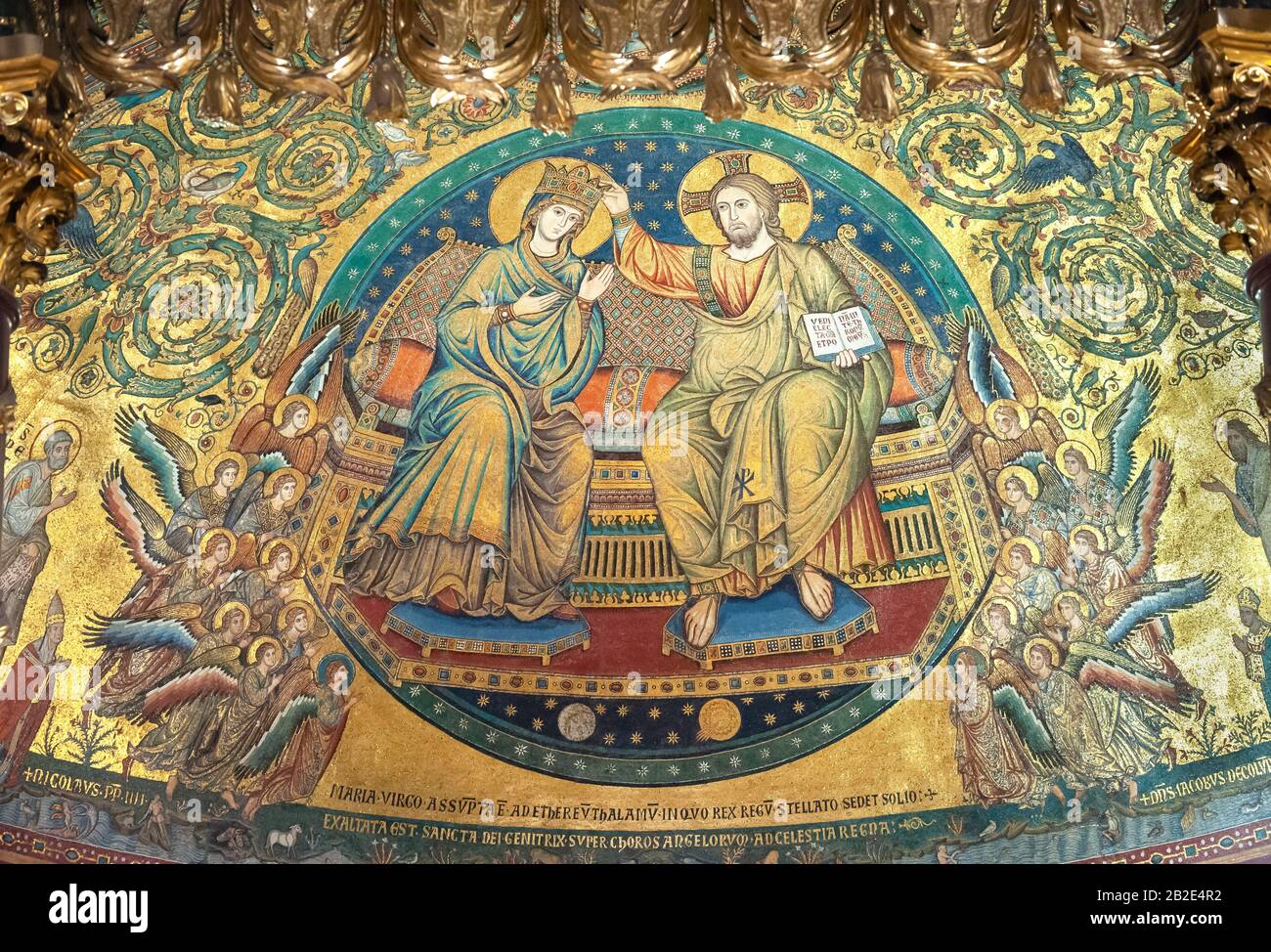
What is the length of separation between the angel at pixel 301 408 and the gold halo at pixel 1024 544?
13.9 feet

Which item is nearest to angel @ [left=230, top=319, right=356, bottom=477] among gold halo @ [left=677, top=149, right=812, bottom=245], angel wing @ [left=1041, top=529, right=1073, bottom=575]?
gold halo @ [left=677, top=149, right=812, bottom=245]

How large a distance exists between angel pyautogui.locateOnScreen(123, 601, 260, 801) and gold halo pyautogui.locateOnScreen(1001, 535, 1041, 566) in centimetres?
466

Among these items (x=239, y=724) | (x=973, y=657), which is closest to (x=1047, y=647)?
(x=973, y=657)

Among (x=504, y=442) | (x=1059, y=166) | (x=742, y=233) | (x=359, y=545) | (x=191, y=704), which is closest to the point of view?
(x=1059, y=166)

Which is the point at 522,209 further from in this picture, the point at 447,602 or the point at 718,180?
the point at 447,602

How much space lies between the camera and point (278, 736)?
427 inches

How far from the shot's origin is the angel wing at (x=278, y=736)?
424 inches

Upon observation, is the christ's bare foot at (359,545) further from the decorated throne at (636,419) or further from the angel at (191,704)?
the angel at (191,704)

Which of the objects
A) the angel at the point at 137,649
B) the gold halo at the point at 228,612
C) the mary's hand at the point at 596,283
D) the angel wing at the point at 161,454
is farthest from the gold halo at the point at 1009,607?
the angel wing at the point at 161,454

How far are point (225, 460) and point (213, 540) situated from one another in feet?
1.60
